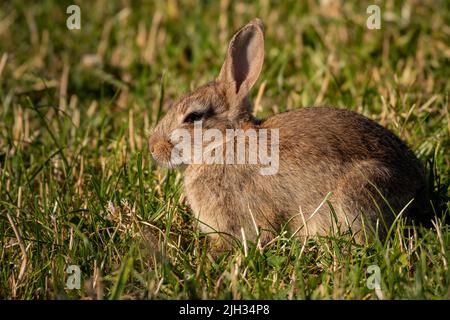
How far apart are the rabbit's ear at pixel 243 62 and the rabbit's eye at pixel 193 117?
243 mm

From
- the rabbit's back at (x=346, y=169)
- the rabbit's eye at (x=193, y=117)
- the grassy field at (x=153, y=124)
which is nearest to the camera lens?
the grassy field at (x=153, y=124)

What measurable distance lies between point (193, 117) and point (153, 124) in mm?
1162

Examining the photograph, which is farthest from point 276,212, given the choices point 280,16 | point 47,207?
point 280,16

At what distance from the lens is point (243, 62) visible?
16.4 ft

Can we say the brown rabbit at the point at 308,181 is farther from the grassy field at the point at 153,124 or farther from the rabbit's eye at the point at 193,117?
the grassy field at the point at 153,124

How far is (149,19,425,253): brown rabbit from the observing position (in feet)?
14.2

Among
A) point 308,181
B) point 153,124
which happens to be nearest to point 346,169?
point 308,181

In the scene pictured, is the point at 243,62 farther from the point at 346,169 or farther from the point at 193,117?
the point at 346,169

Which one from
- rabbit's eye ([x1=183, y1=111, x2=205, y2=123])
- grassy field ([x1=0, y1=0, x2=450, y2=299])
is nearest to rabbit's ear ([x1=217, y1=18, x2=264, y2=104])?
rabbit's eye ([x1=183, y1=111, x2=205, y2=123])

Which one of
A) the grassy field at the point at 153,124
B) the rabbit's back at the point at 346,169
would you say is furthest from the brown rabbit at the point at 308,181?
the grassy field at the point at 153,124

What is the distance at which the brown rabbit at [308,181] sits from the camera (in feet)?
14.2

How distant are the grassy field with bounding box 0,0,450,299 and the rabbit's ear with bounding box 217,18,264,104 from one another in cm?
70
